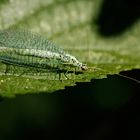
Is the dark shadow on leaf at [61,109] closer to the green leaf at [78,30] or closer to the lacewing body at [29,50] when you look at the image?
the green leaf at [78,30]

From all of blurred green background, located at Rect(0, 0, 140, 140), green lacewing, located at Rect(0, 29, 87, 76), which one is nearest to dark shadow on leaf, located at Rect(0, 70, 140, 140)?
blurred green background, located at Rect(0, 0, 140, 140)

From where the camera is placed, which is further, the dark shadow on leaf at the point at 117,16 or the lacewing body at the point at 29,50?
the dark shadow on leaf at the point at 117,16

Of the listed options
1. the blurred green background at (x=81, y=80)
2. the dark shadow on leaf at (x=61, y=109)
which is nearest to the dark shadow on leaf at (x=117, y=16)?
the blurred green background at (x=81, y=80)

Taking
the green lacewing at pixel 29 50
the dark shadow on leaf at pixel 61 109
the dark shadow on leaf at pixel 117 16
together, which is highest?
the dark shadow on leaf at pixel 117 16

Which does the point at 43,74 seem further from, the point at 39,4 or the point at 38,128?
the point at 38,128

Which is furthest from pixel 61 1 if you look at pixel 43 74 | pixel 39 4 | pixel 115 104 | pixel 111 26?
pixel 115 104
